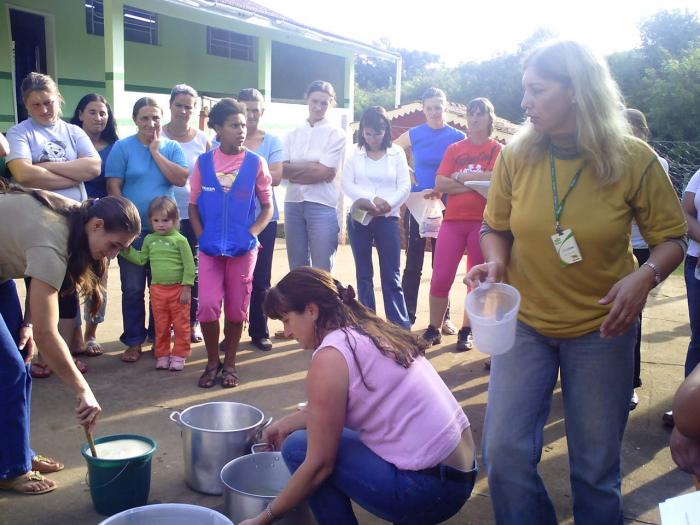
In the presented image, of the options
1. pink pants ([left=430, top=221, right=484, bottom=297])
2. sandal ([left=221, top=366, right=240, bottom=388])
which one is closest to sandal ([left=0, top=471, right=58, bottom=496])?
sandal ([left=221, top=366, right=240, bottom=388])

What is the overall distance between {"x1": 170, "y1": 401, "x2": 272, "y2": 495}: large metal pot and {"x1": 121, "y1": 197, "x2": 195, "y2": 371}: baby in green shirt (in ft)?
5.15

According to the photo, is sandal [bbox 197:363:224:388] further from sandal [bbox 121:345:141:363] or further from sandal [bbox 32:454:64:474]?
sandal [bbox 32:454:64:474]

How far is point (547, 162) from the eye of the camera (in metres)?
2.48

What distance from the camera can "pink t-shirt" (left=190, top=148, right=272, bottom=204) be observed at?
4723 millimetres

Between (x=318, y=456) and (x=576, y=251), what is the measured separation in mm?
1121

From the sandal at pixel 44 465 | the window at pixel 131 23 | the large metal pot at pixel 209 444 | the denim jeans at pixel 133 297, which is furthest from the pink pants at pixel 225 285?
the window at pixel 131 23

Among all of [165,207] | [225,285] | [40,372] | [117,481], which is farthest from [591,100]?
[40,372]

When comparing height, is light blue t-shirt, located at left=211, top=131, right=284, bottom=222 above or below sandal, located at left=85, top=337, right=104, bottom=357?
above

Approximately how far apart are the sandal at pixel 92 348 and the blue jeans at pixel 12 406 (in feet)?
6.31

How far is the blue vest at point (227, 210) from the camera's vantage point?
461cm

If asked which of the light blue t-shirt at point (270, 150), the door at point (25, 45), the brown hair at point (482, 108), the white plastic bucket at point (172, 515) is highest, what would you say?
the door at point (25, 45)

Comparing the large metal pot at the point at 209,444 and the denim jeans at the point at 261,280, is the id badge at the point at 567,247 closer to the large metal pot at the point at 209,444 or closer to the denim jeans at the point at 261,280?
the large metal pot at the point at 209,444

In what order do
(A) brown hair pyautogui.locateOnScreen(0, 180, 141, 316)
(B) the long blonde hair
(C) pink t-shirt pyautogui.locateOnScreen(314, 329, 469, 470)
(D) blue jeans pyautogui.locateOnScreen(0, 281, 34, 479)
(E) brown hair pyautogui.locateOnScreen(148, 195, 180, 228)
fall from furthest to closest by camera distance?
(E) brown hair pyautogui.locateOnScreen(148, 195, 180, 228) → (D) blue jeans pyautogui.locateOnScreen(0, 281, 34, 479) → (A) brown hair pyautogui.locateOnScreen(0, 180, 141, 316) → (C) pink t-shirt pyautogui.locateOnScreen(314, 329, 469, 470) → (B) the long blonde hair

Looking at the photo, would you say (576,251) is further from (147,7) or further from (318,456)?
(147,7)
